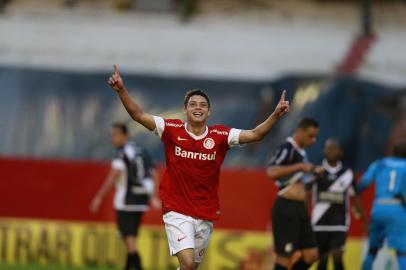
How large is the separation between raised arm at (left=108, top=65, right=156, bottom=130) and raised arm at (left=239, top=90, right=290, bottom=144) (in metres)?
0.87

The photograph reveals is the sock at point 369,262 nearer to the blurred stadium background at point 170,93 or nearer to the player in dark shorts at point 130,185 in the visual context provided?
the blurred stadium background at point 170,93

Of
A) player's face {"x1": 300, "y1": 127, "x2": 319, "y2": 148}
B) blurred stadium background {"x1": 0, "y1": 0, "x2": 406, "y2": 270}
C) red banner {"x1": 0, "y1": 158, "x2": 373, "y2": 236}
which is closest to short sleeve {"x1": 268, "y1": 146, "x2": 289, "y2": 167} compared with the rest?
player's face {"x1": 300, "y1": 127, "x2": 319, "y2": 148}

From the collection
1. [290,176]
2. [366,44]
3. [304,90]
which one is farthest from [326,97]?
[290,176]

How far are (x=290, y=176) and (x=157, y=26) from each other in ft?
49.7

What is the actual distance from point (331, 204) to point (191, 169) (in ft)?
14.9

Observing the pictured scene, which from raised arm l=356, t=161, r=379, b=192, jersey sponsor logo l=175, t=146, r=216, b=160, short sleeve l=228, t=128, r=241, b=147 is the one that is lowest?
raised arm l=356, t=161, r=379, b=192

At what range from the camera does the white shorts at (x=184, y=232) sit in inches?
426

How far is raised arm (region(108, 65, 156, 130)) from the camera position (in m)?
10.3

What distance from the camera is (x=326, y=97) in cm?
2178

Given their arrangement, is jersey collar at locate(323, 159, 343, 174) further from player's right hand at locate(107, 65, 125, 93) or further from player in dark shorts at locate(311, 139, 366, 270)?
player's right hand at locate(107, 65, 125, 93)

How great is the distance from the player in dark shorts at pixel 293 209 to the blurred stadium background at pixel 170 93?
122 inches

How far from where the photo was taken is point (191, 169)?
1091 cm

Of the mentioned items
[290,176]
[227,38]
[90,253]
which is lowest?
[90,253]

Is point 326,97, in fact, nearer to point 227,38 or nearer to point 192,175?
point 227,38
